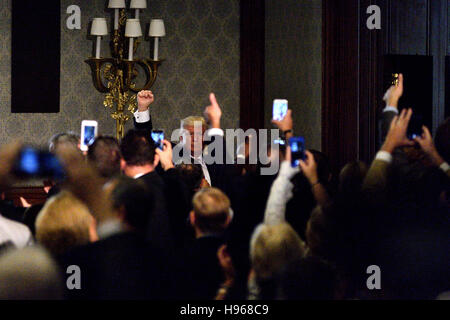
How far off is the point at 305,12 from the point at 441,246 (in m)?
3.92

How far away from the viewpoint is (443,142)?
303cm

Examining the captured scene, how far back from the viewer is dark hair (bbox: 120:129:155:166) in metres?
3.37

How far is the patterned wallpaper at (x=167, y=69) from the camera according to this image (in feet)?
20.5

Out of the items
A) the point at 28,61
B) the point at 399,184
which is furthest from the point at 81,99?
A: the point at 399,184

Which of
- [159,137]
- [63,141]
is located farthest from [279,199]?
[159,137]

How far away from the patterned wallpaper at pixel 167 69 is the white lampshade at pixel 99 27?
214 mm

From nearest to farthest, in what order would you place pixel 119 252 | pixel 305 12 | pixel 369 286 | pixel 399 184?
pixel 119 252 → pixel 369 286 → pixel 399 184 → pixel 305 12

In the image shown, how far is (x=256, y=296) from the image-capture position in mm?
2475

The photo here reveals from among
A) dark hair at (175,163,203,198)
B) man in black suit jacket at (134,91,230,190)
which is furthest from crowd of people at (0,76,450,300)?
man in black suit jacket at (134,91,230,190)

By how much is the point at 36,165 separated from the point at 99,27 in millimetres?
3560

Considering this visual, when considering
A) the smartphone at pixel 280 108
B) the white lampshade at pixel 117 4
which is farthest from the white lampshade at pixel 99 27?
the smartphone at pixel 280 108

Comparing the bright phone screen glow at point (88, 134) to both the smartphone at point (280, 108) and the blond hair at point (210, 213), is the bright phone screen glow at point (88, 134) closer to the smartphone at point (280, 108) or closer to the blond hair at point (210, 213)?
the smartphone at point (280, 108)

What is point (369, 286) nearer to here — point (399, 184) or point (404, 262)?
point (404, 262)

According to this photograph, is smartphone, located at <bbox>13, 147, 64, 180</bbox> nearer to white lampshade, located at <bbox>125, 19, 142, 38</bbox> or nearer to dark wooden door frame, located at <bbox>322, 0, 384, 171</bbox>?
dark wooden door frame, located at <bbox>322, 0, 384, 171</bbox>
